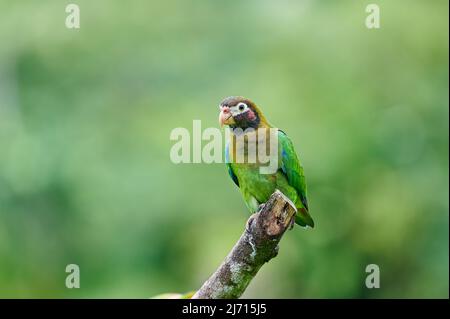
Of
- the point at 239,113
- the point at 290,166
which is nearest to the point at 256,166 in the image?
the point at 290,166

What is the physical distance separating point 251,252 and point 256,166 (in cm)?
152

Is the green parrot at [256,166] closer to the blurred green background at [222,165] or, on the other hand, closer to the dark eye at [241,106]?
the dark eye at [241,106]

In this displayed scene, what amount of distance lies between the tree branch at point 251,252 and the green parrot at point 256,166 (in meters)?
1.38

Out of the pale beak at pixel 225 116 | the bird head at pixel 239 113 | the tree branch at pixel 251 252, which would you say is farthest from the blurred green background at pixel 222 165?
the tree branch at pixel 251 252

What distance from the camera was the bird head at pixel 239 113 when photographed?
18.3ft

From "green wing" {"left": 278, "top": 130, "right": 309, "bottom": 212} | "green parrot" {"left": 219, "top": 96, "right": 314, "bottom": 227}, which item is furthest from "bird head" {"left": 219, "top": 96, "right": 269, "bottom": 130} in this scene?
"green wing" {"left": 278, "top": 130, "right": 309, "bottom": 212}

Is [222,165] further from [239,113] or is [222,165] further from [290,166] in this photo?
[239,113]

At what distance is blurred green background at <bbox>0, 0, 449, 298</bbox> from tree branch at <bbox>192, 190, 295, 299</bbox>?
16.2ft

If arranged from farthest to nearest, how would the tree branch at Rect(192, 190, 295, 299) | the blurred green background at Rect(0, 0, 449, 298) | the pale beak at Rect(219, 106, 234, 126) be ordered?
the blurred green background at Rect(0, 0, 449, 298) → the pale beak at Rect(219, 106, 234, 126) → the tree branch at Rect(192, 190, 295, 299)

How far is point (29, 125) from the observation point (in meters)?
10.7

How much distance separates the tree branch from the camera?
423cm

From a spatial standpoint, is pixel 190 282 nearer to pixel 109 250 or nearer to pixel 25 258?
pixel 109 250

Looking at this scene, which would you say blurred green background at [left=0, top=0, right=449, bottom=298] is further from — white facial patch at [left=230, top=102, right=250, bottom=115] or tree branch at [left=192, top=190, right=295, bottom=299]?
tree branch at [left=192, top=190, right=295, bottom=299]
